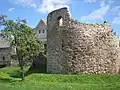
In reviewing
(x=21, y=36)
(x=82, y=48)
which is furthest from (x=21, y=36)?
(x=82, y=48)

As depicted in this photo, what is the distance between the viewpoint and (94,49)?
29062mm

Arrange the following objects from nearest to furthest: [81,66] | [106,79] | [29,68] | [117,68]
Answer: [106,79]
[81,66]
[117,68]
[29,68]

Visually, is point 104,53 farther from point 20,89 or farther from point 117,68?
point 20,89

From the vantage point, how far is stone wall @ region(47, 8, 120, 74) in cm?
2897

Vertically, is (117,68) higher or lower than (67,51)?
lower

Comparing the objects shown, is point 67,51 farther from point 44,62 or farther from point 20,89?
point 44,62

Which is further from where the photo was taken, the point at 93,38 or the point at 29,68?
the point at 29,68

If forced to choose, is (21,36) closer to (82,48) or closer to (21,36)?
(21,36)

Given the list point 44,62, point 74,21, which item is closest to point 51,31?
point 74,21

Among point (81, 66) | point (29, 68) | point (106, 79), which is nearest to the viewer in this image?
point (106, 79)

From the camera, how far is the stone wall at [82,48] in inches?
1141

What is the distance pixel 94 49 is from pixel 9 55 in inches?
1052

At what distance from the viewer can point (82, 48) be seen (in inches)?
1141

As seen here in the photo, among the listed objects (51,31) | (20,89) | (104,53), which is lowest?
(20,89)
